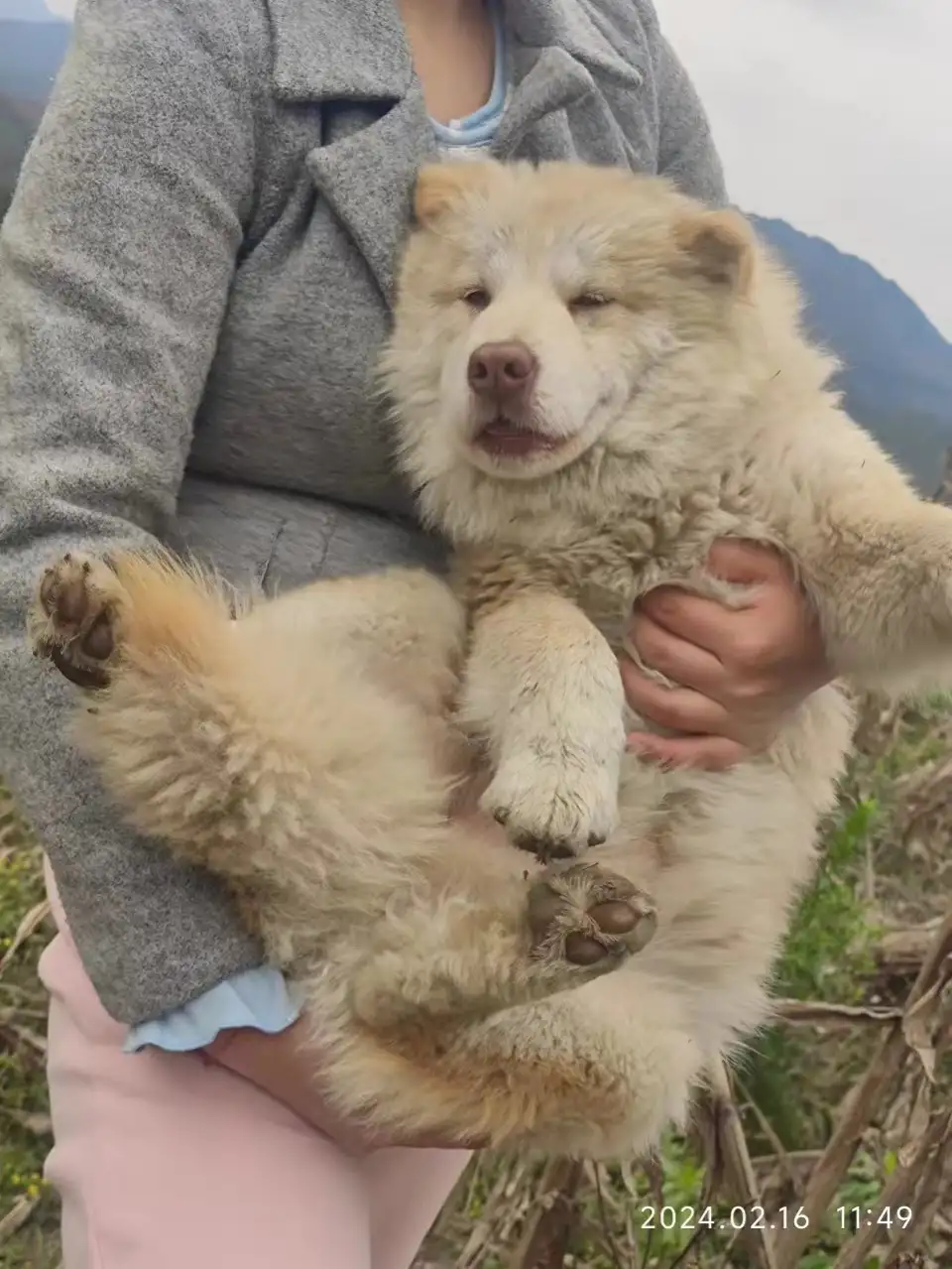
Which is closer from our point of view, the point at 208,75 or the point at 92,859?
the point at 92,859

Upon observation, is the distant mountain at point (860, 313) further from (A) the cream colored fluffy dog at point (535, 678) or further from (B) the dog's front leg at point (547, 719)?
(B) the dog's front leg at point (547, 719)

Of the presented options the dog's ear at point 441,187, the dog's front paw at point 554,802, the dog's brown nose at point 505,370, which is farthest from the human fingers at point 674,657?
the dog's ear at point 441,187

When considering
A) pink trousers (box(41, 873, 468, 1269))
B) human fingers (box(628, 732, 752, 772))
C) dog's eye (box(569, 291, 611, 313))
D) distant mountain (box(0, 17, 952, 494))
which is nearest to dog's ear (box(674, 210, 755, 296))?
dog's eye (box(569, 291, 611, 313))

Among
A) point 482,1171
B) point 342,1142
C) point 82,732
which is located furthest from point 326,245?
point 482,1171

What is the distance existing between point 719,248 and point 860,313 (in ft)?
4.58

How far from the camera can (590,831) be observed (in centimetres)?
113

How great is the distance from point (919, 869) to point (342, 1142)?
5.69 feet

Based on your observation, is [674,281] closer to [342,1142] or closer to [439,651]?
[439,651]

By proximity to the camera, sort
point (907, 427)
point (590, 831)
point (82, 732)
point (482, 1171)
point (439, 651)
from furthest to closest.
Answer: point (907, 427)
point (482, 1171)
point (439, 651)
point (590, 831)
point (82, 732)

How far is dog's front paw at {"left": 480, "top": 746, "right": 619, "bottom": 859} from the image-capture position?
3.68ft

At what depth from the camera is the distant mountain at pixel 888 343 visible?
2.40m

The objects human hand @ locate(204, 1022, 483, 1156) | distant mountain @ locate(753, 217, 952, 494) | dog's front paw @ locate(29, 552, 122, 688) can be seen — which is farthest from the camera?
distant mountain @ locate(753, 217, 952, 494)

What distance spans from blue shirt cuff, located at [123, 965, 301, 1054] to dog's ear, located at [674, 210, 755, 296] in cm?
95

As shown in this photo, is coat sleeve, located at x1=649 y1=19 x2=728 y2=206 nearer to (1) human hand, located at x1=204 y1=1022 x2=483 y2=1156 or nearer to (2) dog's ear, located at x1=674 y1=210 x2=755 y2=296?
(2) dog's ear, located at x1=674 y1=210 x2=755 y2=296
